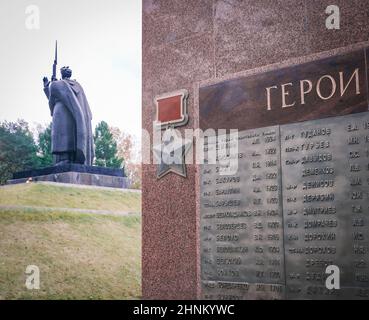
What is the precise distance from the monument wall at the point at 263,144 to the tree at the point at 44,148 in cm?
3091

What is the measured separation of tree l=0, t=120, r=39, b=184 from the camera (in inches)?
1375

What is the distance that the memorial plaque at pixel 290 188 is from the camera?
4004 mm

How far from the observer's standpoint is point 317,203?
4.20 m

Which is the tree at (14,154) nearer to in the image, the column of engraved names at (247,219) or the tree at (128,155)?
the tree at (128,155)

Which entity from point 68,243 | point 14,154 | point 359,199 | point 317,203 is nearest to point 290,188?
point 317,203

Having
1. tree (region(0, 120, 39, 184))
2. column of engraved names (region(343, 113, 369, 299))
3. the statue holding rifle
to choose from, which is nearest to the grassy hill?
the statue holding rifle

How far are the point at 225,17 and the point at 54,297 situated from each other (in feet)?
19.4

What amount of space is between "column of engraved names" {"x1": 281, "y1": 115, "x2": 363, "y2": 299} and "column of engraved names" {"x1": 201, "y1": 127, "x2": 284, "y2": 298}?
13cm

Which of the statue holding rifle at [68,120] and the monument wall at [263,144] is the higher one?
the statue holding rifle at [68,120]

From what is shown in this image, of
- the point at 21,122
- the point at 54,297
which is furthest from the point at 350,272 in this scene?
the point at 21,122

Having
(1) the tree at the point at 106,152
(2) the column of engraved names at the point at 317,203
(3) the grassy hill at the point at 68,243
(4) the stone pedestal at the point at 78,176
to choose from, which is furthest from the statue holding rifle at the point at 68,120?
(1) the tree at the point at 106,152

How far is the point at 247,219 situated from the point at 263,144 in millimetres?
776

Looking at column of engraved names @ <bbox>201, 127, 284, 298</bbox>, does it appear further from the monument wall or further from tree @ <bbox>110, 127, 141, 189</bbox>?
tree @ <bbox>110, 127, 141, 189</bbox>
